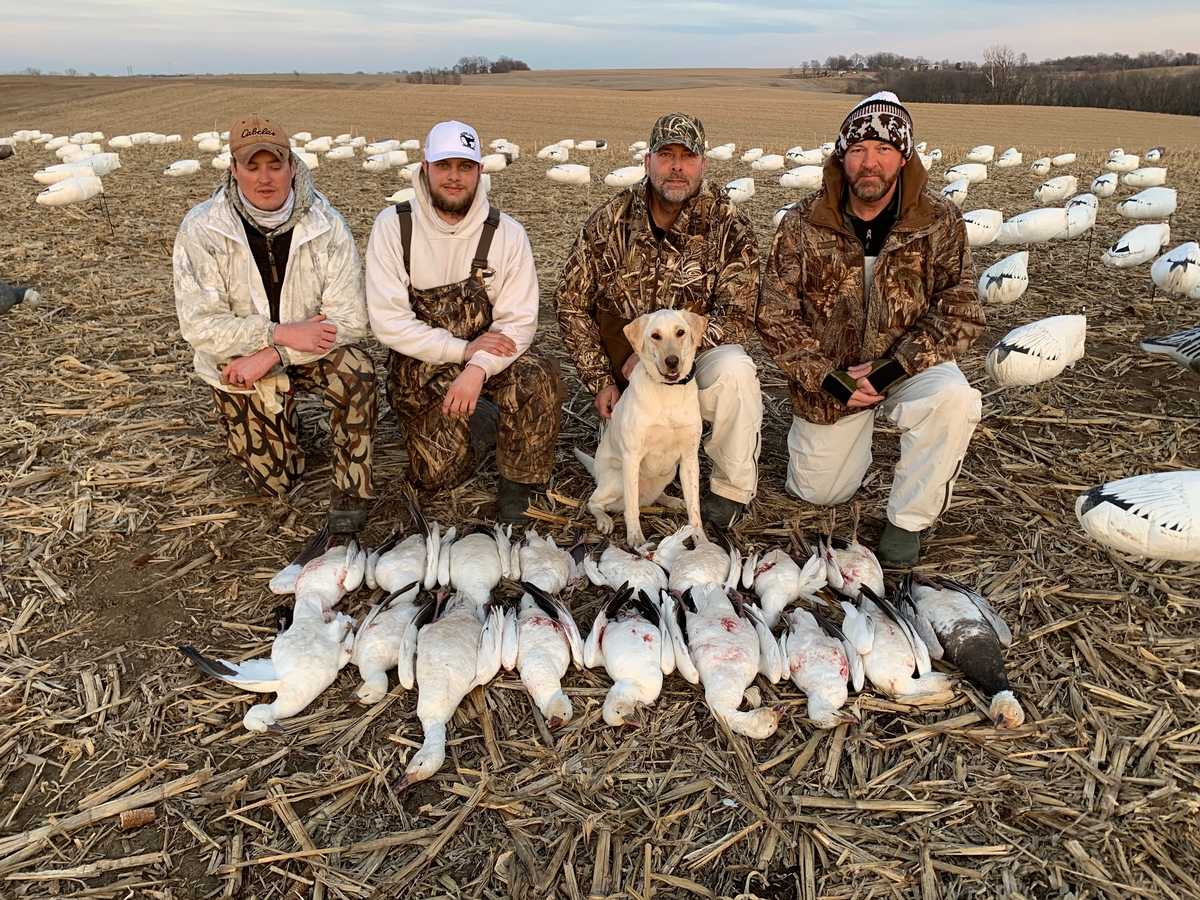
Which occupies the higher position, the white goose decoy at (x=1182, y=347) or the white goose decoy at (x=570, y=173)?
the white goose decoy at (x=570, y=173)

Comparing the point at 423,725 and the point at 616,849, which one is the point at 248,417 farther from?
the point at 616,849

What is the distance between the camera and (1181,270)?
267 inches

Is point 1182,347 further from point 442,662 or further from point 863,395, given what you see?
point 442,662

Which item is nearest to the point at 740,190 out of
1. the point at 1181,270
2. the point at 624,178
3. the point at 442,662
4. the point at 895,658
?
the point at 624,178

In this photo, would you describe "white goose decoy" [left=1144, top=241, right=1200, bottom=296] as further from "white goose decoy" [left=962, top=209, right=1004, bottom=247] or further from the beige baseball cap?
the beige baseball cap

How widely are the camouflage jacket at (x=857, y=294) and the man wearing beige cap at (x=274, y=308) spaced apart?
8.23 ft

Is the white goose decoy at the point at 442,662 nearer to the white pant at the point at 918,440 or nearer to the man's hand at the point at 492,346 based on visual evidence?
the man's hand at the point at 492,346

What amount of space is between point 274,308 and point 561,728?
9.56 feet

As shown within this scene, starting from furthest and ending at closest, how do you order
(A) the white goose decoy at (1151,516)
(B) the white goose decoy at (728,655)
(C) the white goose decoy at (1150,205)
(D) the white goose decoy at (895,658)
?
(C) the white goose decoy at (1150,205) < (D) the white goose decoy at (895,658) < (B) the white goose decoy at (728,655) < (A) the white goose decoy at (1151,516)

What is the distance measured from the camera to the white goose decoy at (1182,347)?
209 inches

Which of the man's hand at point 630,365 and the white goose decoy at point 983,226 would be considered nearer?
the man's hand at point 630,365

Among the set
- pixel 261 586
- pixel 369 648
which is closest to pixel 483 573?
pixel 369 648

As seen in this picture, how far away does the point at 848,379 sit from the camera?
14.5 ft

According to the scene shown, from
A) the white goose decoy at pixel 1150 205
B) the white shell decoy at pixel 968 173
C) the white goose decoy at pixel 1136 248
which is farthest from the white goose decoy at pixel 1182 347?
the white shell decoy at pixel 968 173
